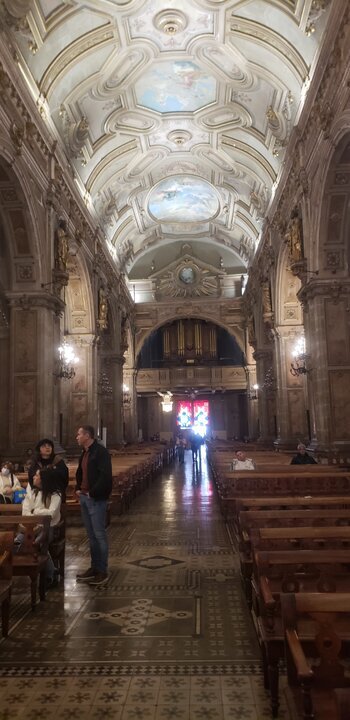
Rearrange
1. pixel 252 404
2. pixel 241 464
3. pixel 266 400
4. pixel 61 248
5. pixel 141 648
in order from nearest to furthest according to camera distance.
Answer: pixel 141 648
pixel 241 464
pixel 61 248
pixel 266 400
pixel 252 404

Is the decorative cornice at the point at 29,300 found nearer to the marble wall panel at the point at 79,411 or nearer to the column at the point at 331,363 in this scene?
the column at the point at 331,363

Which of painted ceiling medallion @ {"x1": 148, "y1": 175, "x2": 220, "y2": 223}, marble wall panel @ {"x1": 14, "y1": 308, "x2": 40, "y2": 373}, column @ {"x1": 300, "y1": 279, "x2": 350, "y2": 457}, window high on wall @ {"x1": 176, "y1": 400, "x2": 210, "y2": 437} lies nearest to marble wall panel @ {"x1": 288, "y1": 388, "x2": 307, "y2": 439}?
column @ {"x1": 300, "y1": 279, "x2": 350, "y2": 457}

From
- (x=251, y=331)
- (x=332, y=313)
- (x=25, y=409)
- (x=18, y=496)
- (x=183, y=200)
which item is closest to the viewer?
(x=18, y=496)

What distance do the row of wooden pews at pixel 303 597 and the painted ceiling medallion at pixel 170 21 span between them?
12832 mm

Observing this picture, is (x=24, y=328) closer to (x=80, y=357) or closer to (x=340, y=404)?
(x=80, y=357)

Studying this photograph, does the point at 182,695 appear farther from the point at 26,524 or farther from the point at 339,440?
the point at 339,440

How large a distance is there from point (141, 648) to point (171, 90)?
17.4 meters

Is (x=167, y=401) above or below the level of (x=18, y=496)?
above

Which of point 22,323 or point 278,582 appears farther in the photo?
Answer: point 22,323

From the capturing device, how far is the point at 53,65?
45.9 ft

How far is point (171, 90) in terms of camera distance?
17812 mm

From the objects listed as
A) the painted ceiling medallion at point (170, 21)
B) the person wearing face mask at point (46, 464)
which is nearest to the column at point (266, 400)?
the painted ceiling medallion at point (170, 21)

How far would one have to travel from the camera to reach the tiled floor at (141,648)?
130 inches

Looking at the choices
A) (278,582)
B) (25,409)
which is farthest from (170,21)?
(278,582)
